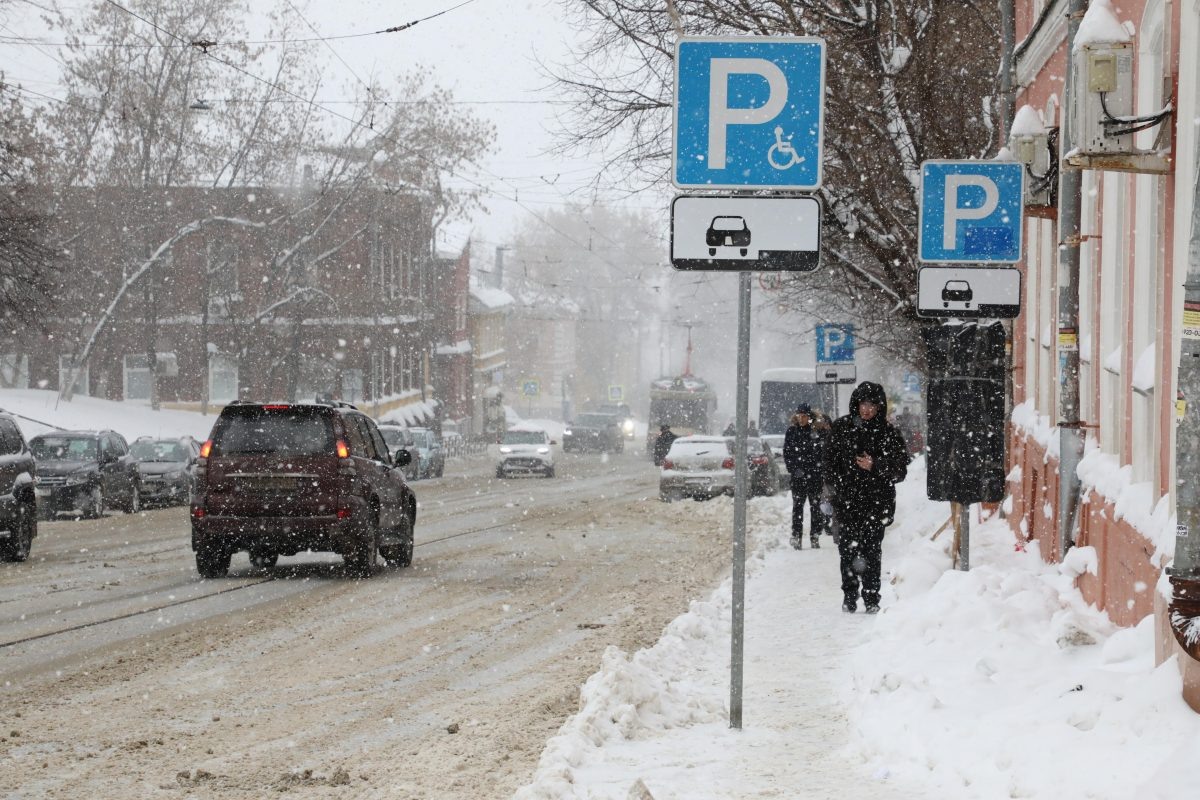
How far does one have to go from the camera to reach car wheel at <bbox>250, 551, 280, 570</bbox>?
17231 mm

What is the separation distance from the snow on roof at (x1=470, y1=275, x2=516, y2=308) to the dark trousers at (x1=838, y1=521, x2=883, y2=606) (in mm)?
80620

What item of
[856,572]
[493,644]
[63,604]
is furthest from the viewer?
[63,604]

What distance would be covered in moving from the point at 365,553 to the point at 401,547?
136 centimetres

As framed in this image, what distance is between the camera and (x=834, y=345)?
26.2 m

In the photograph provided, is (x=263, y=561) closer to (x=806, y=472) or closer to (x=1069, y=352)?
(x=806, y=472)

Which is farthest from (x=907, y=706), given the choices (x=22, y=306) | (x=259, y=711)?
(x=22, y=306)

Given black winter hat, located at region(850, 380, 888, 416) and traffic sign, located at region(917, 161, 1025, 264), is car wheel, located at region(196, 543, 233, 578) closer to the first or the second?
black winter hat, located at region(850, 380, 888, 416)

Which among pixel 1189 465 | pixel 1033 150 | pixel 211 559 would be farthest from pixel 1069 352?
pixel 211 559

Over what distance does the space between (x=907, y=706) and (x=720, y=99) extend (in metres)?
2.69

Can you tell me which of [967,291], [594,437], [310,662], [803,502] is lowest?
[594,437]

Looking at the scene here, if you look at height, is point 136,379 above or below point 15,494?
above

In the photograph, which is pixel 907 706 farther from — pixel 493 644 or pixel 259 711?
pixel 493 644

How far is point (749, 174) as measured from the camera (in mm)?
7164

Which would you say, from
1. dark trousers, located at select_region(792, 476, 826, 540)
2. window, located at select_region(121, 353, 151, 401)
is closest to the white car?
window, located at select_region(121, 353, 151, 401)
